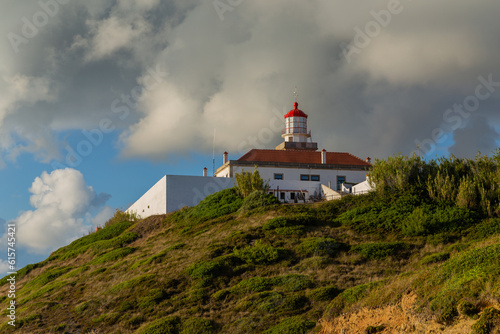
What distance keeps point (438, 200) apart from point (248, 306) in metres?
16.8

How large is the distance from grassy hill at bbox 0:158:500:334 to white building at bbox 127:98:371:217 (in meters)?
3.23

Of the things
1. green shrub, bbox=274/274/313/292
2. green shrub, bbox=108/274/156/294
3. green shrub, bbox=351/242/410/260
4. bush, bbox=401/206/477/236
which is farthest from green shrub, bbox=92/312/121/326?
bush, bbox=401/206/477/236

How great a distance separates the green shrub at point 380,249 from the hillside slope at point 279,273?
2.9 inches

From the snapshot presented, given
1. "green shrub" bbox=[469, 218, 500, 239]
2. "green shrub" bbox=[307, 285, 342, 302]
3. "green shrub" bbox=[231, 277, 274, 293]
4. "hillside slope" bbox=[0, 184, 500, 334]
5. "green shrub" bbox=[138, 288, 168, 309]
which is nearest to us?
"hillside slope" bbox=[0, 184, 500, 334]

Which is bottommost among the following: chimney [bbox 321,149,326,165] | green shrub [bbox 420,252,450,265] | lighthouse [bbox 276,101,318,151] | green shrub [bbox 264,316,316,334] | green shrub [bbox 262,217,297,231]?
green shrub [bbox 264,316,316,334]

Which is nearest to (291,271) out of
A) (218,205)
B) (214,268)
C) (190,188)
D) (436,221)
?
(214,268)

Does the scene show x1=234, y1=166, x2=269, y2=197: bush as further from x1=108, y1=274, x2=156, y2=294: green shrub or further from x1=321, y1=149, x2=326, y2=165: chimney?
x1=108, y1=274, x2=156, y2=294: green shrub

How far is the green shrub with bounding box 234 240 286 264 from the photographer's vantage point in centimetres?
2883

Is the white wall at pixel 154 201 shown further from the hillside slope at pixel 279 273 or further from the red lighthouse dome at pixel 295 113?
the red lighthouse dome at pixel 295 113

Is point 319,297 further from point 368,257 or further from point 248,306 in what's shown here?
point 368,257

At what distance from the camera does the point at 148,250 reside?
3616 cm

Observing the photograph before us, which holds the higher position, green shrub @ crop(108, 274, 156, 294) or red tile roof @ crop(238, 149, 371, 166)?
red tile roof @ crop(238, 149, 371, 166)

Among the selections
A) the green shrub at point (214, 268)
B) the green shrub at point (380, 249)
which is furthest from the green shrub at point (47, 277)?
the green shrub at point (380, 249)

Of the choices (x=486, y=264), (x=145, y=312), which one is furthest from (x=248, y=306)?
(x=486, y=264)
